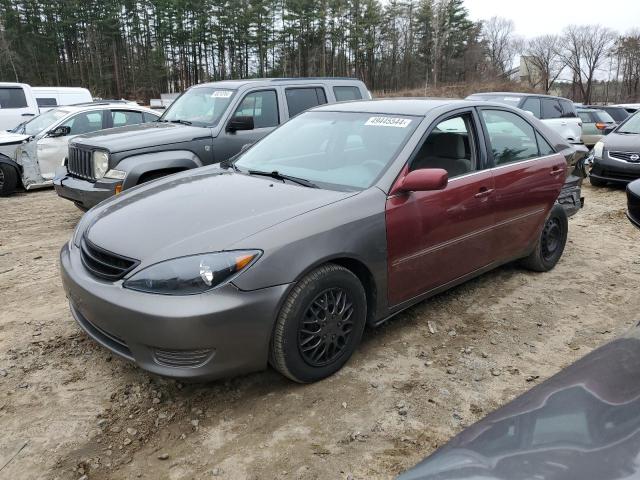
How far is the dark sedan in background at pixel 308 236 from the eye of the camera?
2.60 m

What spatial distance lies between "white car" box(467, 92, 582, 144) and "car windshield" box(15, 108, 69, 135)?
28.8 ft

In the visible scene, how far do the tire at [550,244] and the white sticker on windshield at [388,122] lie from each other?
1925mm

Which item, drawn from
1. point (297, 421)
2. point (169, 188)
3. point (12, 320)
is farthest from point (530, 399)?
point (12, 320)

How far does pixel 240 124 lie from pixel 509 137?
3558 mm

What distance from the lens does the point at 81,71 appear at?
50750mm

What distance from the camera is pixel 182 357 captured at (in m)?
2.61

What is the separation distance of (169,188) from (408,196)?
5.42 feet

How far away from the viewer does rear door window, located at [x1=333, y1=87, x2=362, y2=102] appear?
7821 millimetres

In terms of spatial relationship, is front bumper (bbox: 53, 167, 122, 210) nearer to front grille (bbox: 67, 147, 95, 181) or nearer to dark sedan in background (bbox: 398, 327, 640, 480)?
front grille (bbox: 67, 147, 95, 181)

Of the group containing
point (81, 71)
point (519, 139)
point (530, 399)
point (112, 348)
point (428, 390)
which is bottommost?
point (428, 390)

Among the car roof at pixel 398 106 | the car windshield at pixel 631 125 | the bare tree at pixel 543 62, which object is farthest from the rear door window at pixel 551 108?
the bare tree at pixel 543 62

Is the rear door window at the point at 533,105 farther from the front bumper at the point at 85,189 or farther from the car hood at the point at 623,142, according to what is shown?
the front bumper at the point at 85,189

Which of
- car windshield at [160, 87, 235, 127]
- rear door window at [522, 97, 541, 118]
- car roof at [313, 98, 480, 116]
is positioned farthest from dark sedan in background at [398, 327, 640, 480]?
rear door window at [522, 97, 541, 118]

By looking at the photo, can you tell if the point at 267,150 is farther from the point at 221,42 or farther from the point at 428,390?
the point at 221,42
